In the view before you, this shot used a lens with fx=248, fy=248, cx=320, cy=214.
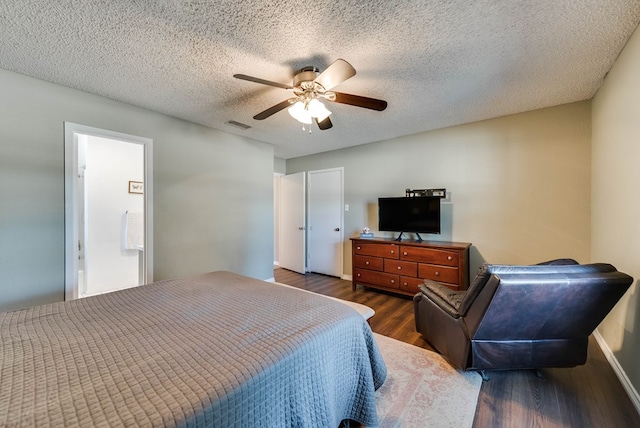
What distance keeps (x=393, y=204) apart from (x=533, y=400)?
2.51 metres

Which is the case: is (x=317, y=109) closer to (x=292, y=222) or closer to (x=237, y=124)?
(x=237, y=124)

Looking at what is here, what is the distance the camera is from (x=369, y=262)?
3727 millimetres

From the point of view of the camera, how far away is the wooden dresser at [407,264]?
9.81 feet

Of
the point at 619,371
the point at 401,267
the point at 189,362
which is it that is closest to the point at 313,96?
the point at 189,362

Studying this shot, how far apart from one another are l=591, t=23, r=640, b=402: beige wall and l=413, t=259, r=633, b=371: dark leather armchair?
325 millimetres

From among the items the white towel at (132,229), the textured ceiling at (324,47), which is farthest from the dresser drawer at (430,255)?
the white towel at (132,229)

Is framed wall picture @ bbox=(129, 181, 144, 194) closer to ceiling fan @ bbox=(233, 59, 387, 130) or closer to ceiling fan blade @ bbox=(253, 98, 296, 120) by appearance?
ceiling fan blade @ bbox=(253, 98, 296, 120)

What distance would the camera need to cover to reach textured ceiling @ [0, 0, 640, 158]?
1.47 meters

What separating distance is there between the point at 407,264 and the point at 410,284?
0.27 meters

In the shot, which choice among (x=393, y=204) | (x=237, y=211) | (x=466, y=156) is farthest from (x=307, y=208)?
(x=466, y=156)

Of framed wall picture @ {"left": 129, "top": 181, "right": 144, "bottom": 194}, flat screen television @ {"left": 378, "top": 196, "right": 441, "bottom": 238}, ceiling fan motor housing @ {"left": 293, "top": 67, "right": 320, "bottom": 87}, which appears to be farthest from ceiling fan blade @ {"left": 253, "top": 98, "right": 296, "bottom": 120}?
framed wall picture @ {"left": 129, "top": 181, "right": 144, "bottom": 194}

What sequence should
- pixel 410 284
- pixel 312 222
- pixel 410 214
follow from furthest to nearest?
pixel 312 222, pixel 410 214, pixel 410 284

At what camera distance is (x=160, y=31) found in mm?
1657

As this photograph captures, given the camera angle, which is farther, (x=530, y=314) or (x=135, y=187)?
(x=135, y=187)
